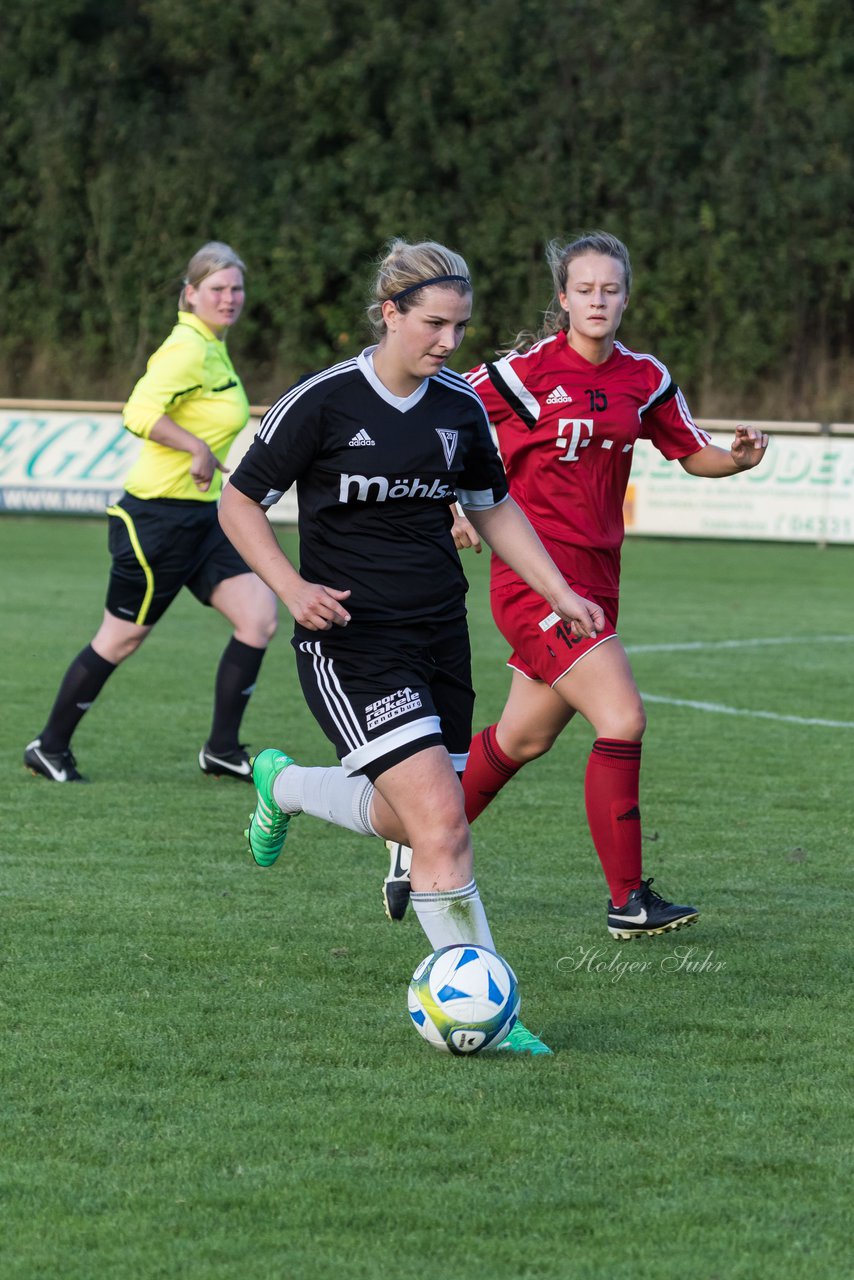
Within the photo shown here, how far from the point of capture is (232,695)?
7895 millimetres

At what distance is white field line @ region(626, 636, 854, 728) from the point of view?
32.0 feet

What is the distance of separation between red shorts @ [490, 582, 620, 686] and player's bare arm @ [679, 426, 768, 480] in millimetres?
519

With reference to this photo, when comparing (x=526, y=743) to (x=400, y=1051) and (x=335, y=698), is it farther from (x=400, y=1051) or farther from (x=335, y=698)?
(x=400, y=1051)

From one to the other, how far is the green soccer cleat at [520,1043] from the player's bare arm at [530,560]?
3.35ft

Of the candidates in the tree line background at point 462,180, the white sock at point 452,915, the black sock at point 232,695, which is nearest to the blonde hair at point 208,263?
the black sock at point 232,695

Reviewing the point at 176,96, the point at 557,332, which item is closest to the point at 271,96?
the point at 176,96

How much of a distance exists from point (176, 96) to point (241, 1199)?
110 ft

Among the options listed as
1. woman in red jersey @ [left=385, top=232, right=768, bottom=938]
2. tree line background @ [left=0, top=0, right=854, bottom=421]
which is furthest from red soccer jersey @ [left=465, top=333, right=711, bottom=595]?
tree line background @ [left=0, top=0, right=854, bottom=421]

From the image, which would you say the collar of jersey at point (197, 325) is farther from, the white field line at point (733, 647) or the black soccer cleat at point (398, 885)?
the white field line at point (733, 647)

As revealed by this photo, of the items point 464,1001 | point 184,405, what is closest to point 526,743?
point 464,1001

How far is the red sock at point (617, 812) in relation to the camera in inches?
208

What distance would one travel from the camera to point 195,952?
16.3 ft

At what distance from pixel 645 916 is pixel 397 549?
4.68ft

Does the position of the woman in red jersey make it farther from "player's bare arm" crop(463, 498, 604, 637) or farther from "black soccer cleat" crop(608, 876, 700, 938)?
"player's bare arm" crop(463, 498, 604, 637)
